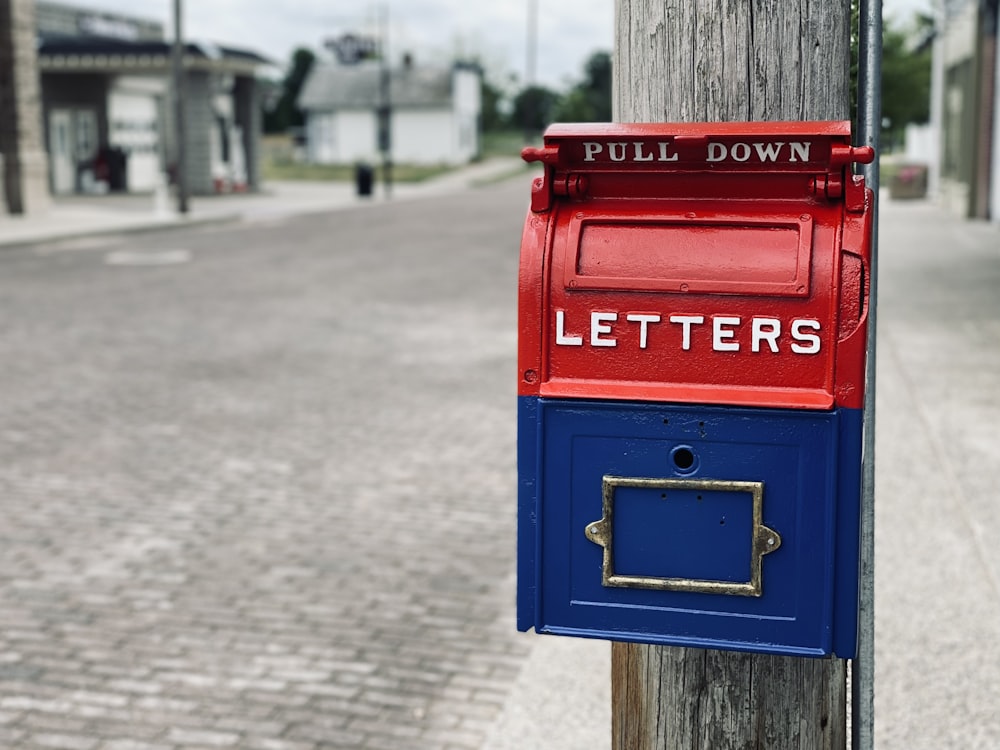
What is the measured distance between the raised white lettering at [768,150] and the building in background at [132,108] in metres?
36.5

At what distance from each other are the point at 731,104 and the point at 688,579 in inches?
33.6

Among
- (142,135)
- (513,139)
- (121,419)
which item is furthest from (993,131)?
(513,139)

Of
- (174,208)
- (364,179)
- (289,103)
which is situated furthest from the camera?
(289,103)

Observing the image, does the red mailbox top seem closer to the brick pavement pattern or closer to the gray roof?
the brick pavement pattern

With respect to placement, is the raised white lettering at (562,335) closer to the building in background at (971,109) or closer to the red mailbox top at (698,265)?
the red mailbox top at (698,265)

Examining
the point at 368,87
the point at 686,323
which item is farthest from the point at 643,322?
the point at 368,87

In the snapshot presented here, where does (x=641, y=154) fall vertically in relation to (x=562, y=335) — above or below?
above

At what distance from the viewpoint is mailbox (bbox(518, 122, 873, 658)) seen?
82.2 inches

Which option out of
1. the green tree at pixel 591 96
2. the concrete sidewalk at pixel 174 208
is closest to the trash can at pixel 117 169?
the concrete sidewalk at pixel 174 208

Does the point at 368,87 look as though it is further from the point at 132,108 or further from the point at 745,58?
the point at 745,58

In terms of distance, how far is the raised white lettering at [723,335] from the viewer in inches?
83.0

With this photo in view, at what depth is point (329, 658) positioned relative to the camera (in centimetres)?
467

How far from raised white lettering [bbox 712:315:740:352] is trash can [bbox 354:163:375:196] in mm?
38696

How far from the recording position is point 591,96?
3971 inches
